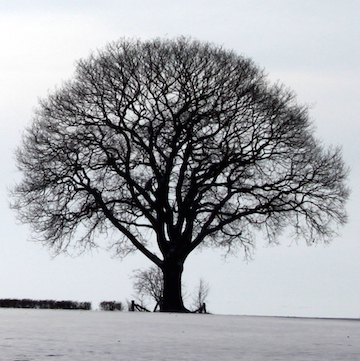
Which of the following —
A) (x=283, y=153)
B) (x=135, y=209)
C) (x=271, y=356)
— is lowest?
(x=271, y=356)

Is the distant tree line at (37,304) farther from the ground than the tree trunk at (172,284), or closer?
closer

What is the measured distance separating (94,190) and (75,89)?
3.78 metres

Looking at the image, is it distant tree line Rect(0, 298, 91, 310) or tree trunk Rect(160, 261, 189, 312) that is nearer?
distant tree line Rect(0, 298, 91, 310)

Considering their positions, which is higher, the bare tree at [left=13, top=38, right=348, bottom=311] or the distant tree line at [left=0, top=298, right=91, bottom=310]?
the bare tree at [left=13, top=38, right=348, bottom=311]

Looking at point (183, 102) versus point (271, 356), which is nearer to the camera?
point (271, 356)

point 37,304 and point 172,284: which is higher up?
point 172,284

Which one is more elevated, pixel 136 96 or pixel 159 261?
pixel 136 96

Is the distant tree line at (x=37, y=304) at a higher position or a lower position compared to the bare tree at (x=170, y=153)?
lower

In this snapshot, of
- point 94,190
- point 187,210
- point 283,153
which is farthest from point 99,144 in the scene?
point 283,153

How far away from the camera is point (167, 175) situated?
31609mm

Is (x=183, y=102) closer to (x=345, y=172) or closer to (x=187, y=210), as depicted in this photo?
(x=187, y=210)

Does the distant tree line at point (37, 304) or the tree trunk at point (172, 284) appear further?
the tree trunk at point (172, 284)

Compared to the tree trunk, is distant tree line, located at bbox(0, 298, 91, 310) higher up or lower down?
lower down

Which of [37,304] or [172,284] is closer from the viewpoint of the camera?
[37,304]
